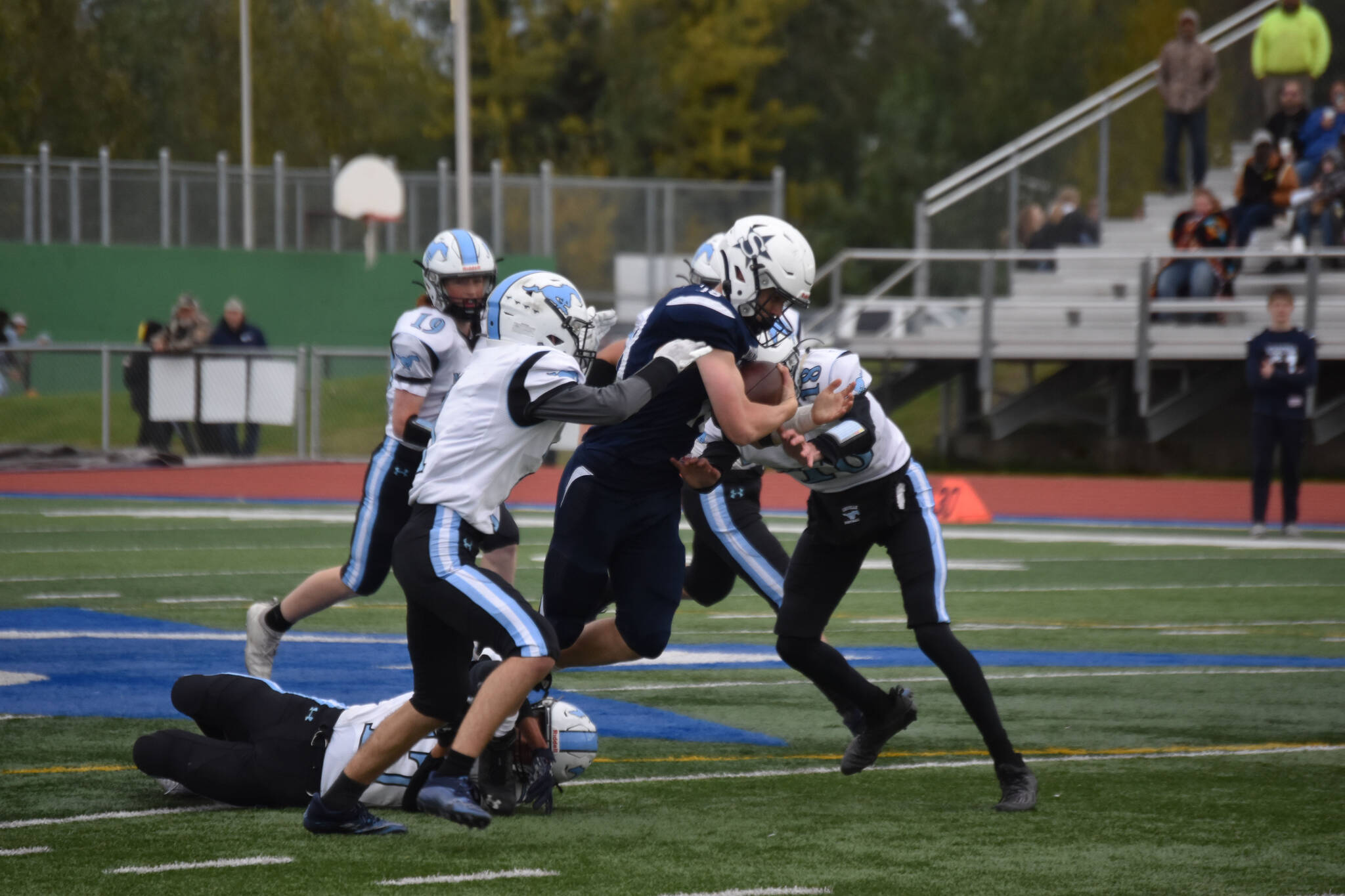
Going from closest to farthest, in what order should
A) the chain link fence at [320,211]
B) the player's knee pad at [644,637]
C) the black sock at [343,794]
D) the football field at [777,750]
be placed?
the football field at [777,750]
the black sock at [343,794]
the player's knee pad at [644,637]
the chain link fence at [320,211]

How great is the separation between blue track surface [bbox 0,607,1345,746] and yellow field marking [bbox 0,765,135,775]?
2.91 ft

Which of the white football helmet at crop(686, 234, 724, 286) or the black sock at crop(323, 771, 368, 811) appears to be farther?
the white football helmet at crop(686, 234, 724, 286)

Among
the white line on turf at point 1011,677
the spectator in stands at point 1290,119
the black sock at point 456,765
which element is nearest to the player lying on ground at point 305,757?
the black sock at point 456,765

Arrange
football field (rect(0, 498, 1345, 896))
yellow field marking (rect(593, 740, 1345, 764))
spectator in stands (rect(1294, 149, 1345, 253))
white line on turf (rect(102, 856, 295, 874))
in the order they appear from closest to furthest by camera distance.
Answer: white line on turf (rect(102, 856, 295, 874)) → football field (rect(0, 498, 1345, 896)) → yellow field marking (rect(593, 740, 1345, 764)) → spectator in stands (rect(1294, 149, 1345, 253))

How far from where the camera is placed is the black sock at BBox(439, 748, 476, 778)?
492 centimetres

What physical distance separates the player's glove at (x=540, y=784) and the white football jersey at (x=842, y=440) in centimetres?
116

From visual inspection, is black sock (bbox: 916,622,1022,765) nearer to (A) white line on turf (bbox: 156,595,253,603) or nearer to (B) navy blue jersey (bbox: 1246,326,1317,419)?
(A) white line on turf (bbox: 156,595,253,603)

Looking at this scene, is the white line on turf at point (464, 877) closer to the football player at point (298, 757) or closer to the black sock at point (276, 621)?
the football player at point (298, 757)

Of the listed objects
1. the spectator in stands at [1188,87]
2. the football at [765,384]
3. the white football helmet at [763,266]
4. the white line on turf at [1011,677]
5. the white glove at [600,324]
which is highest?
the spectator in stands at [1188,87]

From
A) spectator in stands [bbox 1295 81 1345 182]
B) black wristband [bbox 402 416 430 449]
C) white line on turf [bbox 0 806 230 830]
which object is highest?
spectator in stands [bbox 1295 81 1345 182]

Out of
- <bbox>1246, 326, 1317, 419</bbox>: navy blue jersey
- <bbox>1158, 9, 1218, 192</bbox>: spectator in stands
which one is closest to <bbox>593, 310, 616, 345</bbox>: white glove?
<bbox>1246, 326, 1317, 419</bbox>: navy blue jersey

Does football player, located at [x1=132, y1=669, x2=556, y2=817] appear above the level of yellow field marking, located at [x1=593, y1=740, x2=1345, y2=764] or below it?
above

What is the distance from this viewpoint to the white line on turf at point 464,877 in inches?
179

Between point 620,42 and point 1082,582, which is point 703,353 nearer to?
point 1082,582
